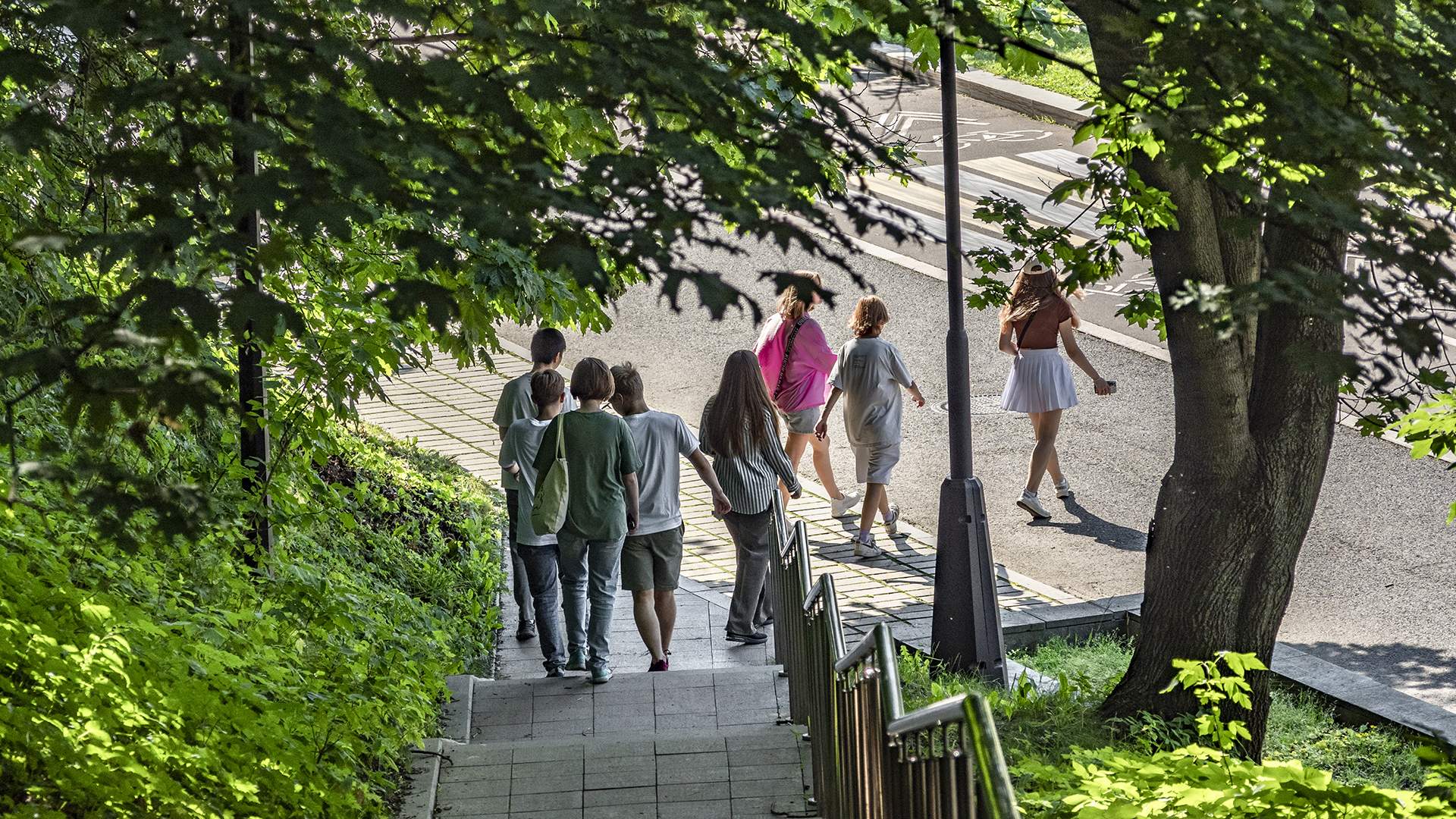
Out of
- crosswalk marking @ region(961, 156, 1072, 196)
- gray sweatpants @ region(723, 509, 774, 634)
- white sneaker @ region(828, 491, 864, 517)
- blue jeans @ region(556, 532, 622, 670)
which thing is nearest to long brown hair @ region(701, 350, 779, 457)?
gray sweatpants @ region(723, 509, 774, 634)

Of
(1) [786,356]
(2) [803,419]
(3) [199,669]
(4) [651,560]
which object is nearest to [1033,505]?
(2) [803,419]

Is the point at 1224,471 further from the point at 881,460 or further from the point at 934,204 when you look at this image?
the point at 934,204

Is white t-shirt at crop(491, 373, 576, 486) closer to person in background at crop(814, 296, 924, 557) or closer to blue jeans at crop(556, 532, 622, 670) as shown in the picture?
blue jeans at crop(556, 532, 622, 670)

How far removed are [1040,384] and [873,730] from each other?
655cm

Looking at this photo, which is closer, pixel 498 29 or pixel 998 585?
pixel 498 29

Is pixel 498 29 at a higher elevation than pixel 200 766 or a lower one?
higher

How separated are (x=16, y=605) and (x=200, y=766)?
773mm

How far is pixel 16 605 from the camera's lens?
14.4 ft

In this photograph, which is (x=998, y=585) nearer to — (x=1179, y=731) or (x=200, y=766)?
(x=1179, y=731)

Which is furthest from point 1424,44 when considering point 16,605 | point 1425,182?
point 16,605

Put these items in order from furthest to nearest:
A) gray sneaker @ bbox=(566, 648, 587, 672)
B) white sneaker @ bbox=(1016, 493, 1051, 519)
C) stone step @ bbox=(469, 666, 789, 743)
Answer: white sneaker @ bbox=(1016, 493, 1051, 519) < gray sneaker @ bbox=(566, 648, 587, 672) < stone step @ bbox=(469, 666, 789, 743)

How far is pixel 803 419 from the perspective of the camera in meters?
10.7

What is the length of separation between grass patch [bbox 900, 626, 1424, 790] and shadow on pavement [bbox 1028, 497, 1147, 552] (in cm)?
268

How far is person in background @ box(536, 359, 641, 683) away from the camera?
7.36m
